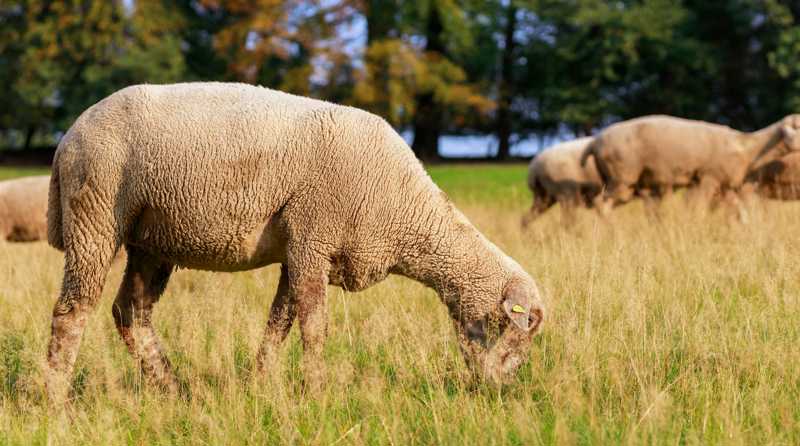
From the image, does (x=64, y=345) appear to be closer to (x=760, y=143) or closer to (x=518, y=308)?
(x=518, y=308)

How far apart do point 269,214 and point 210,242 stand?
0.35 metres

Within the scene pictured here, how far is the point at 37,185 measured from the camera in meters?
11.9

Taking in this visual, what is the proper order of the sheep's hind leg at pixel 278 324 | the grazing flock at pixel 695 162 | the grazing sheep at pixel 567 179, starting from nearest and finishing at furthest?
the sheep's hind leg at pixel 278 324 → the grazing flock at pixel 695 162 → the grazing sheep at pixel 567 179

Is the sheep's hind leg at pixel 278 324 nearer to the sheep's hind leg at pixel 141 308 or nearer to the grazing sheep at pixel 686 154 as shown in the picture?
the sheep's hind leg at pixel 141 308

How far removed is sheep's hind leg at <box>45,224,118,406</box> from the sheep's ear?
2.19 meters

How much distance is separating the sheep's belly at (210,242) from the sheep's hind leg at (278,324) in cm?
27

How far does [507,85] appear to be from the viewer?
3819 centimetres

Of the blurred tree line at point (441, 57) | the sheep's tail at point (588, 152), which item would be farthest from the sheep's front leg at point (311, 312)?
the blurred tree line at point (441, 57)

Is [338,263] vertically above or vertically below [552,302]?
above

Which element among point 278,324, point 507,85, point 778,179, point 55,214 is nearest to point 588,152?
point 778,179

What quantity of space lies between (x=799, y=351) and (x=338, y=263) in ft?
8.41

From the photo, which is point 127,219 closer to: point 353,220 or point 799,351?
point 353,220

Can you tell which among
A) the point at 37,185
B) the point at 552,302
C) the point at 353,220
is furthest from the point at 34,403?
the point at 37,185

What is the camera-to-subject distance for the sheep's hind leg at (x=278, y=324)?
4.75 meters
